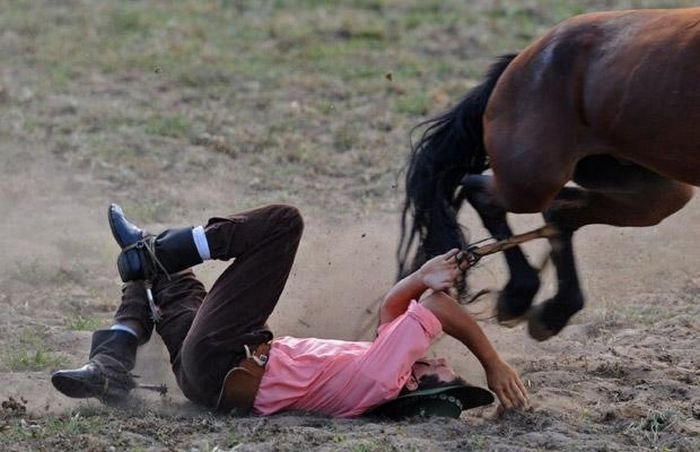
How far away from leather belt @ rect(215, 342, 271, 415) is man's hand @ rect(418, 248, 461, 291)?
618 millimetres

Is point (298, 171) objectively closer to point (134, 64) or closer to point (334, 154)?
point (334, 154)

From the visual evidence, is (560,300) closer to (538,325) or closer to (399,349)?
(538,325)

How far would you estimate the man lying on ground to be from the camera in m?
4.63

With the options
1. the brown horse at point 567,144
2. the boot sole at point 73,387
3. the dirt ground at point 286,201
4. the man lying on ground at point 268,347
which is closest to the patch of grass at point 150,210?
the dirt ground at point 286,201

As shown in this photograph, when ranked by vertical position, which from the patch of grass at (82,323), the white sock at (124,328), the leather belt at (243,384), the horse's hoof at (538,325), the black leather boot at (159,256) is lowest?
the horse's hoof at (538,325)

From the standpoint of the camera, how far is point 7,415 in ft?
15.1

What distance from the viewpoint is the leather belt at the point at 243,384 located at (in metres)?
4.65

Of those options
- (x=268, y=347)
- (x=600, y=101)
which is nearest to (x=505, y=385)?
(x=268, y=347)

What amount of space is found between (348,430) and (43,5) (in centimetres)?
915

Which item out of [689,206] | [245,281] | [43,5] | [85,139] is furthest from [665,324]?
[43,5]

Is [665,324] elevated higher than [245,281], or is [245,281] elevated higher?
[245,281]

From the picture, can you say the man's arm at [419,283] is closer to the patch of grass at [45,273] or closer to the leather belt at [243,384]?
the leather belt at [243,384]

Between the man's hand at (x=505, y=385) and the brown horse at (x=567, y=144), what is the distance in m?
0.82

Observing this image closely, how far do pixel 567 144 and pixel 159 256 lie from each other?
5.18ft
